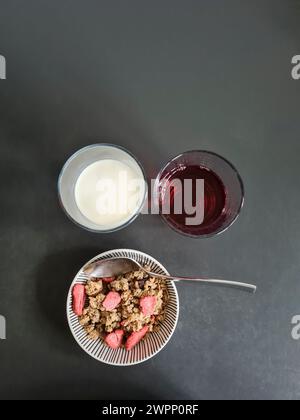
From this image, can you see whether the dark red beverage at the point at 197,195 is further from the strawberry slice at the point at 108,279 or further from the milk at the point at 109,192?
the strawberry slice at the point at 108,279

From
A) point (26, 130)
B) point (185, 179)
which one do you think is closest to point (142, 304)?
point (185, 179)

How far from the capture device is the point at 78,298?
0.82 m

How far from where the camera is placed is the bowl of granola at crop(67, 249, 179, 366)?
82 cm

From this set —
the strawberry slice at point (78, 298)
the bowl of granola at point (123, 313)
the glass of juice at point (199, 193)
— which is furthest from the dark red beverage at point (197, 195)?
the strawberry slice at point (78, 298)

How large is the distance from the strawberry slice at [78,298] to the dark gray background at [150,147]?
0.21 feet

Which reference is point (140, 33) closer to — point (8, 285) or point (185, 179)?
point (185, 179)

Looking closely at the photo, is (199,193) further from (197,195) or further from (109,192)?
(109,192)

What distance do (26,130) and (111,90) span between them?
195 mm

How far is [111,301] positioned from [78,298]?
0.06 metres

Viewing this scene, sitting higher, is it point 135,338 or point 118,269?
point 118,269

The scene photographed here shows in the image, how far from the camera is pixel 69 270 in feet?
2.87

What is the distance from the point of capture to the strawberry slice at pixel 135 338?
2.71ft

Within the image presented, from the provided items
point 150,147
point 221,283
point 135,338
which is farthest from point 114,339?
point 150,147
